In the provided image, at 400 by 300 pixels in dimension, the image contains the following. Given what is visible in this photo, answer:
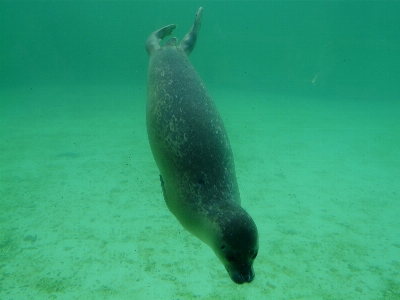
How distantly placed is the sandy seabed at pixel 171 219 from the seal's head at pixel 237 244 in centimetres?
301

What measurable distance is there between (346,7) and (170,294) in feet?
160

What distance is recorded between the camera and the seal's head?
6.76ft

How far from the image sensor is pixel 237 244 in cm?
206

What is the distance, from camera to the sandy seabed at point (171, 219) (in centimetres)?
511

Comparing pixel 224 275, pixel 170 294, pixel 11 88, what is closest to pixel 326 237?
pixel 224 275

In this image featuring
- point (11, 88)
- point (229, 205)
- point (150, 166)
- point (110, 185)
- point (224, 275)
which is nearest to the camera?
point (229, 205)

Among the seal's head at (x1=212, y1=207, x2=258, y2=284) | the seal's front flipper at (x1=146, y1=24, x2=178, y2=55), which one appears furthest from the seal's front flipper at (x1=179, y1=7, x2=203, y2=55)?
the seal's head at (x1=212, y1=207, x2=258, y2=284)

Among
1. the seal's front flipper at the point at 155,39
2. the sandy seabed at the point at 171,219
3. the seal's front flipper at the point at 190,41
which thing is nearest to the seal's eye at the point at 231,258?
the seal's front flipper at the point at 190,41

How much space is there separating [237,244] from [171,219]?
492 cm

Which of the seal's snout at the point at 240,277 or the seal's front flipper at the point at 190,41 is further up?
the seal's front flipper at the point at 190,41

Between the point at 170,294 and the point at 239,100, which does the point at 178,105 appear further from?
the point at 239,100

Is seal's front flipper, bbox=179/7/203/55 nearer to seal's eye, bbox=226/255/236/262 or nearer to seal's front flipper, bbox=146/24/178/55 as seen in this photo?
seal's front flipper, bbox=146/24/178/55

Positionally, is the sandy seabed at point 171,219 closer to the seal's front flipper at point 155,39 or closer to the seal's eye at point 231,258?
the seal's eye at point 231,258

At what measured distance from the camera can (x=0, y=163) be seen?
973 centimetres
